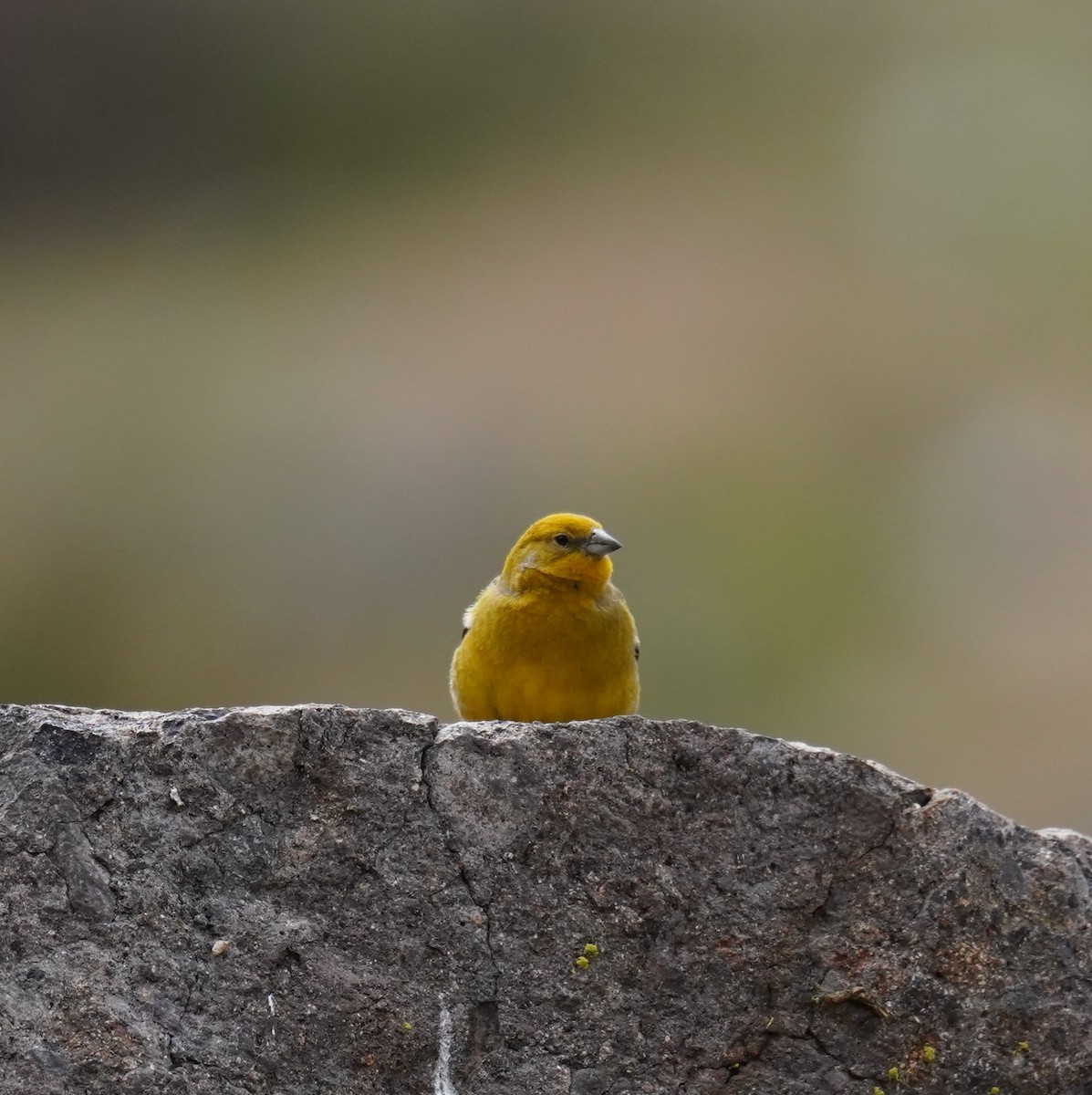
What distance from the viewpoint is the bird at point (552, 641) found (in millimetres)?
6434

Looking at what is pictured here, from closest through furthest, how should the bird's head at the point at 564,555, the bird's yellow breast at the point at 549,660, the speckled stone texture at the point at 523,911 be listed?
the speckled stone texture at the point at 523,911 < the bird's yellow breast at the point at 549,660 < the bird's head at the point at 564,555

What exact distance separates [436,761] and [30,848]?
45.7 inches

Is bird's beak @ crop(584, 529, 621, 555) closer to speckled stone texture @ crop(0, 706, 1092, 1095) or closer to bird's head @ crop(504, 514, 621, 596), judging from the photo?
bird's head @ crop(504, 514, 621, 596)

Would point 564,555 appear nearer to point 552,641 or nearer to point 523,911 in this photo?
point 552,641

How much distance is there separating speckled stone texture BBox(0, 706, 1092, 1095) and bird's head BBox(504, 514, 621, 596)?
6.12 feet

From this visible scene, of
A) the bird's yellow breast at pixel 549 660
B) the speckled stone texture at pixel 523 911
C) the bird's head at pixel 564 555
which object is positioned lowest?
the speckled stone texture at pixel 523 911

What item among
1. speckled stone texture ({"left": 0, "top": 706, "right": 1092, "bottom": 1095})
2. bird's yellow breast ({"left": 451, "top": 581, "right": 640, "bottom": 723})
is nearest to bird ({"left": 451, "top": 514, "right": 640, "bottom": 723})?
bird's yellow breast ({"left": 451, "top": 581, "right": 640, "bottom": 723})

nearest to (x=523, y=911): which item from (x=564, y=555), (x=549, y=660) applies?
(x=549, y=660)

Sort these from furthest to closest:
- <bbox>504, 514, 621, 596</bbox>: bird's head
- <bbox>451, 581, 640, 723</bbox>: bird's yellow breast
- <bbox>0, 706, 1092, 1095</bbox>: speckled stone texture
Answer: <bbox>504, 514, 621, 596</bbox>: bird's head
<bbox>451, 581, 640, 723</bbox>: bird's yellow breast
<bbox>0, 706, 1092, 1095</bbox>: speckled stone texture

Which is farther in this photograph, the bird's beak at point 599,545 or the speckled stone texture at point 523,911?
the bird's beak at point 599,545

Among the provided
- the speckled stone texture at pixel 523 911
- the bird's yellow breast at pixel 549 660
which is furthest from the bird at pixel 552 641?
the speckled stone texture at pixel 523 911

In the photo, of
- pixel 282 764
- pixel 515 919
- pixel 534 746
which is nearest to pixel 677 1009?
pixel 515 919

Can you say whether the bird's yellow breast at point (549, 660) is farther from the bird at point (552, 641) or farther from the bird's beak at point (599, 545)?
the bird's beak at point (599, 545)

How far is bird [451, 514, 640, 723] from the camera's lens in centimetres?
643
